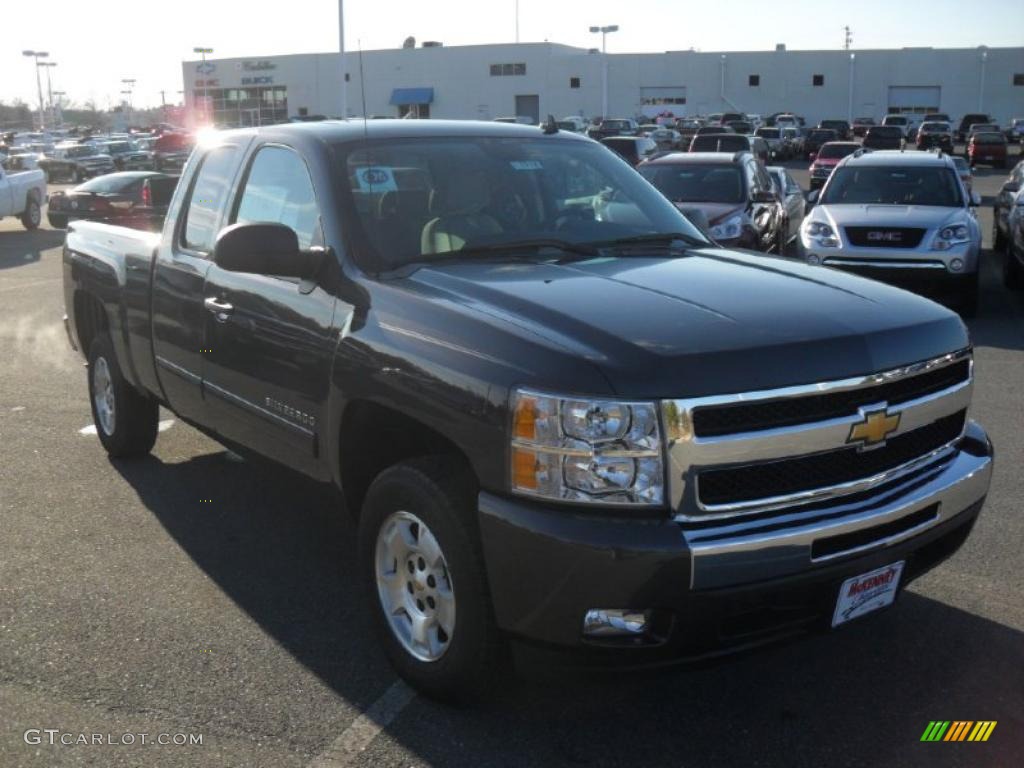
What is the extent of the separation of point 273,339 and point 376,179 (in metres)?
0.75

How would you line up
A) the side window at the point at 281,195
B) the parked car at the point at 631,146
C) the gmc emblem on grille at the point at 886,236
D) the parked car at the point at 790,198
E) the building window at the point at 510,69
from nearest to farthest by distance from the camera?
the side window at the point at 281,195
the gmc emblem on grille at the point at 886,236
the parked car at the point at 790,198
the parked car at the point at 631,146
the building window at the point at 510,69

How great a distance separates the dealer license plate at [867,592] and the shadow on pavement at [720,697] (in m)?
0.25

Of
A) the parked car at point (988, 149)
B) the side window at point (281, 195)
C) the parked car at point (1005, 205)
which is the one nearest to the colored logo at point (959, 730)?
the side window at point (281, 195)

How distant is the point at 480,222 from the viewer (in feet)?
14.7

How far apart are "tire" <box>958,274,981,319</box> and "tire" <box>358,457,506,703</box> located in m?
9.59

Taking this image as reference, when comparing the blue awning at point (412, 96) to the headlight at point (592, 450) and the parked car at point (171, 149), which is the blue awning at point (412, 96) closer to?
the parked car at point (171, 149)

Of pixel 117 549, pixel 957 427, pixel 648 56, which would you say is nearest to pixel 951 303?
pixel 957 427

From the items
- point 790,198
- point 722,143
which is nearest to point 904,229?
point 790,198

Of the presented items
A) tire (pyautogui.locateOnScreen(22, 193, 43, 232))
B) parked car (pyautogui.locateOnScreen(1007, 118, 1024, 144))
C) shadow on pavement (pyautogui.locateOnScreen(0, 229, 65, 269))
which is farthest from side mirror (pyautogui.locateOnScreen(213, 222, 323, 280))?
parked car (pyautogui.locateOnScreen(1007, 118, 1024, 144))

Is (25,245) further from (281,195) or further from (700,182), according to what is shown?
(281,195)

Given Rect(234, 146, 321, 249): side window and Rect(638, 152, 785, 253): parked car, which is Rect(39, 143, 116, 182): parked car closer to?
Rect(638, 152, 785, 253): parked car

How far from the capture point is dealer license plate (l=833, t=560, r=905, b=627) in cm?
333

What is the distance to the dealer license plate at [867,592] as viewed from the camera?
3328mm

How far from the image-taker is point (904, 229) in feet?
39.4
